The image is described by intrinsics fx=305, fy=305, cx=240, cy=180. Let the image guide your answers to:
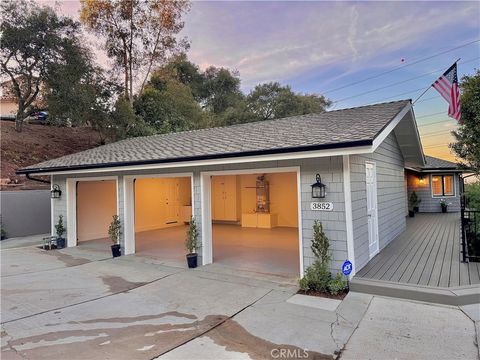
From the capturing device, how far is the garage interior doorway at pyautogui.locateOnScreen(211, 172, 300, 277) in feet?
28.2

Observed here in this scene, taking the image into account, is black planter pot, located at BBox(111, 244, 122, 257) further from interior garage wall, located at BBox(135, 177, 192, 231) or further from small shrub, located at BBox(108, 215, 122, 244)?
interior garage wall, located at BBox(135, 177, 192, 231)

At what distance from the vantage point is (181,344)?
11.3ft

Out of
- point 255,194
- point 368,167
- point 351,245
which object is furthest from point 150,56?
point 351,245

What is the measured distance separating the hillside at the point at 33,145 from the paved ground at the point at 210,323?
9.18m

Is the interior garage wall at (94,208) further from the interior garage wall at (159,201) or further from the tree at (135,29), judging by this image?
the tree at (135,29)

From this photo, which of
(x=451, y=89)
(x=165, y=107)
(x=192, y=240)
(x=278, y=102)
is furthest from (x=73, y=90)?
(x=278, y=102)

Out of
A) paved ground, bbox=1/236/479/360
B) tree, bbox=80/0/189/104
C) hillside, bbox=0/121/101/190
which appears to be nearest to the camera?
paved ground, bbox=1/236/479/360

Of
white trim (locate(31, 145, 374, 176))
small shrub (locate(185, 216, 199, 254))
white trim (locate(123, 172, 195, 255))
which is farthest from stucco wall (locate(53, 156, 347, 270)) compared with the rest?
white trim (locate(123, 172, 195, 255))

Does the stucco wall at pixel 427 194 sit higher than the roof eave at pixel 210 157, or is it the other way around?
the roof eave at pixel 210 157

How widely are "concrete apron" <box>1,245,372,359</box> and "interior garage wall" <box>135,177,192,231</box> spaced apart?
6003mm

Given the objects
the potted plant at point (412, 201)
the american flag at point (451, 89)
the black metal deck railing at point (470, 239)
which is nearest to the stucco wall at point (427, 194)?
the potted plant at point (412, 201)

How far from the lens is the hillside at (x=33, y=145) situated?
1341 cm

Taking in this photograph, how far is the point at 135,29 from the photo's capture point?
19.2 m

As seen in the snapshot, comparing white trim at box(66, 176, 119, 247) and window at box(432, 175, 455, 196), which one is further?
window at box(432, 175, 455, 196)
